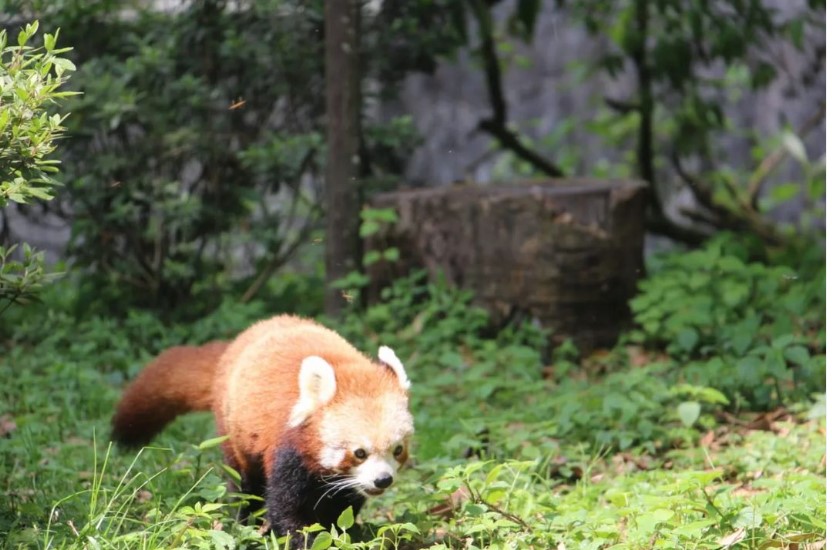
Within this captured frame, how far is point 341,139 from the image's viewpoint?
642cm

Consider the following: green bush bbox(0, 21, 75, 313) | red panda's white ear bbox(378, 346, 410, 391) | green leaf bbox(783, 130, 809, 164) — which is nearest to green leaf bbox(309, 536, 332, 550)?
red panda's white ear bbox(378, 346, 410, 391)

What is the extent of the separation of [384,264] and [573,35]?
5.47m

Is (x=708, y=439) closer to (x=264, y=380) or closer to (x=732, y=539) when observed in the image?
(x=732, y=539)

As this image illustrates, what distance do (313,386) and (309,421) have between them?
113 mm

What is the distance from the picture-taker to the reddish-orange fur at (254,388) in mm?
3484

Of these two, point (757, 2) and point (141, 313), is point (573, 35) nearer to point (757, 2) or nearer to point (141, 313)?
point (757, 2)

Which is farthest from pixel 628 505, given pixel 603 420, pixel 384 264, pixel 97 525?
pixel 384 264

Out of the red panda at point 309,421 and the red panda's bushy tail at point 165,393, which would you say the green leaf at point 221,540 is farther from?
the red panda's bushy tail at point 165,393

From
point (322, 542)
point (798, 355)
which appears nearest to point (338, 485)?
point (322, 542)

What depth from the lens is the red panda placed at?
Result: 3385 millimetres

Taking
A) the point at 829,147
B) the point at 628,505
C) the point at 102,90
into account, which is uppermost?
the point at 102,90

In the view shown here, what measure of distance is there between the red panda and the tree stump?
8.10ft

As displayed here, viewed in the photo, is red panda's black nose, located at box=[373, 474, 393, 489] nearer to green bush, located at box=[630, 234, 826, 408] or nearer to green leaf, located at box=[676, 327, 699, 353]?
green bush, located at box=[630, 234, 826, 408]

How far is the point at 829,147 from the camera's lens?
2980 mm
